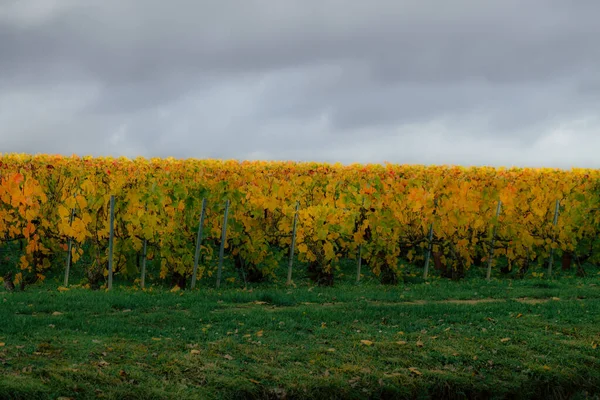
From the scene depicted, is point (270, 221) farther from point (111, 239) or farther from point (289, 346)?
point (289, 346)

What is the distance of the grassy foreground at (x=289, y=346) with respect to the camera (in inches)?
302

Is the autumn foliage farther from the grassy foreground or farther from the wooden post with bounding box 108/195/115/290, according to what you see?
the grassy foreground

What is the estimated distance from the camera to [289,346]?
353 inches

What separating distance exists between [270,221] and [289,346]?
6.98 m

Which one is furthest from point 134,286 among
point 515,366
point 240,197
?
point 515,366

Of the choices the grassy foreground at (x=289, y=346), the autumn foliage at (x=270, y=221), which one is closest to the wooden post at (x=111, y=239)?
the autumn foliage at (x=270, y=221)

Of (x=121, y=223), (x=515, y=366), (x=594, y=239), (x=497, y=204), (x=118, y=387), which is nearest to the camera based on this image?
(x=118, y=387)

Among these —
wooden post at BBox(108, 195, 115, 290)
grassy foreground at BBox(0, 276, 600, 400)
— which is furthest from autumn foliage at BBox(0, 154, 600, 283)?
grassy foreground at BBox(0, 276, 600, 400)

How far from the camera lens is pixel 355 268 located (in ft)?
57.1

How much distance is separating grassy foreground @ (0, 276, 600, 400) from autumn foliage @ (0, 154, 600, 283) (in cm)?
191

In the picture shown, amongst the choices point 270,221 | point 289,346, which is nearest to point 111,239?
point 270,221

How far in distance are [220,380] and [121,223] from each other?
7068mm

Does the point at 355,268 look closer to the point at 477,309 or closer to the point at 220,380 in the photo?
the point at 477,309

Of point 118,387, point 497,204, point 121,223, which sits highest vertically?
point 497,204
